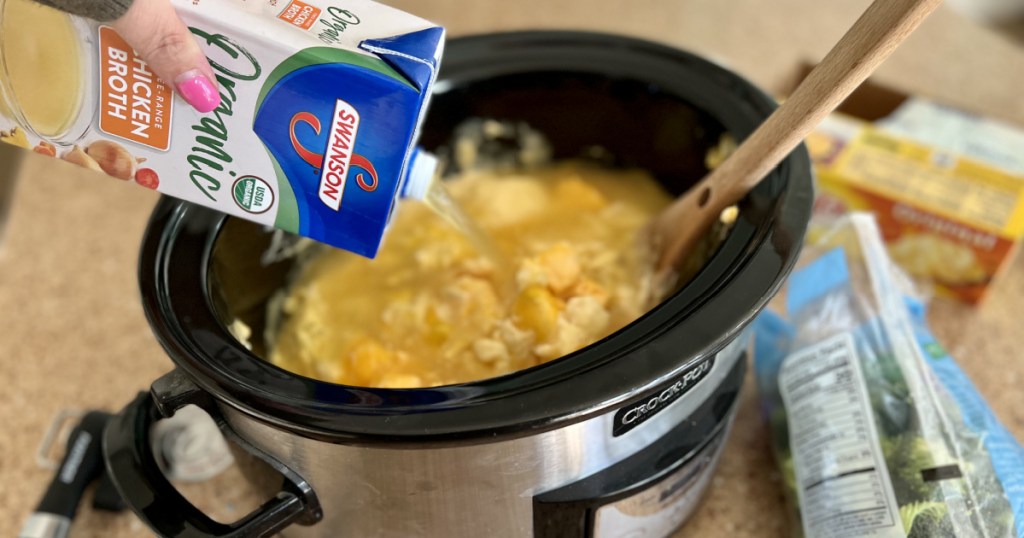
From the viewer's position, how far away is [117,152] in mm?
571

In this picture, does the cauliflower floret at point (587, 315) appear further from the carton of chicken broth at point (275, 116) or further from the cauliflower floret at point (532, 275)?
the carton of chicken broth at point (275, 116)

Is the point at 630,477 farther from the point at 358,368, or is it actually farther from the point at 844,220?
the point at 844,220

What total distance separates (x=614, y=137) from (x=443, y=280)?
28cm

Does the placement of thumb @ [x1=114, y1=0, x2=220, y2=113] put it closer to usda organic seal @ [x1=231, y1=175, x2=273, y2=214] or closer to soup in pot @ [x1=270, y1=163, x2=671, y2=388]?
usda organic seal @ [x1=231, y1=175, x2=273, y2=214]

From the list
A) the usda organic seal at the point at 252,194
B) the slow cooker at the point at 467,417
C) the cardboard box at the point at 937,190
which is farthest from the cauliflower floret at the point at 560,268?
the cardboard box at the point at 937,190

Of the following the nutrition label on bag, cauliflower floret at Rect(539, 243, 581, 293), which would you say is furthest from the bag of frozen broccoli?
cauliflower floret at Rect(539, 243, 581, 293)

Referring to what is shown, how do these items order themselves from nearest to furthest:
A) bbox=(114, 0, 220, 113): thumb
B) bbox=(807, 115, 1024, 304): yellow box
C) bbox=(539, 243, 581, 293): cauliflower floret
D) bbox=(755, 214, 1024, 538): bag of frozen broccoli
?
bbox=(114, 0, 220, 113): thumb → bbox=(755, 214, 1024, 538): bag of frozen broccoli → bbox=(539, 243, 581, 293): cauliflower floret → bbox=(807, 115, 1024, 304): yellow box

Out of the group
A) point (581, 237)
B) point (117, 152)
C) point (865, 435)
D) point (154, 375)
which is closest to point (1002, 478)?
point (865, 435)

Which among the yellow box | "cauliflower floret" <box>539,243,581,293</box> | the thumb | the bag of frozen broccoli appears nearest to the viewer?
the thumb

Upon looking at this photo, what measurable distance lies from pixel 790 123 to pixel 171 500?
0.55m

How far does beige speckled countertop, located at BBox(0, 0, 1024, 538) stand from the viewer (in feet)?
2.64

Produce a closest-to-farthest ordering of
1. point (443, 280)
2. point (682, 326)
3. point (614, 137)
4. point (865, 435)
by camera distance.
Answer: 1. point (682, 326)
2. point (865, 435)
3. point (443, 280)
4. point (614, 137)

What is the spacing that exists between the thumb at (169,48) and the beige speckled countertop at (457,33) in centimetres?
44

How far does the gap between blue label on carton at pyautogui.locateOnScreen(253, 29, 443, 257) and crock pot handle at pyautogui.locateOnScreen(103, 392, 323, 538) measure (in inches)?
7.0
